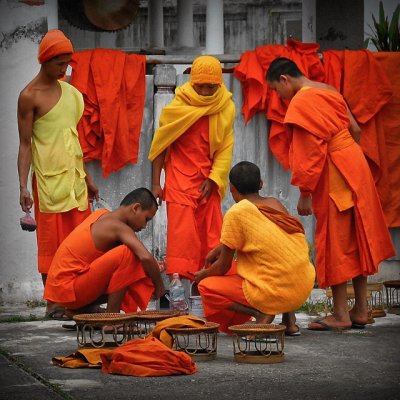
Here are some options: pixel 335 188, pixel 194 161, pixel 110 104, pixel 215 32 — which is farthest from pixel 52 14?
pixel 335 188

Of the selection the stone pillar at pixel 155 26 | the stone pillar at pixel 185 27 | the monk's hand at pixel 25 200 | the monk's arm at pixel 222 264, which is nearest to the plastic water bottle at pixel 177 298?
the monk's arm at pixel 222 264

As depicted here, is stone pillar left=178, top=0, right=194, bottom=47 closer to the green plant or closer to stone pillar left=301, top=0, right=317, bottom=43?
stone pillar left=301, top=0, right=317, bottom=43

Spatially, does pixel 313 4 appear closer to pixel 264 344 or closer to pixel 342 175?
pixel 342 175

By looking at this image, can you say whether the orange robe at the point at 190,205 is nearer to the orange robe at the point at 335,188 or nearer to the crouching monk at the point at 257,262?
the orange robe at the point at 335,188

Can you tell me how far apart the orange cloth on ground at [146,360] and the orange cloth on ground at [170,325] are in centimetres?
45

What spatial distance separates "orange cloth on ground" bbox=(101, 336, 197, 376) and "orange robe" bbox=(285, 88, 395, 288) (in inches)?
92.1

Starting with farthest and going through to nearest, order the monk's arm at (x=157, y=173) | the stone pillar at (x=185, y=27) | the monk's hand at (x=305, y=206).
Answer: the stone pillar at (x=185, y=27) → the monk's arm at (x=157, y=173) → the monk's hand at (x=305, y=206)

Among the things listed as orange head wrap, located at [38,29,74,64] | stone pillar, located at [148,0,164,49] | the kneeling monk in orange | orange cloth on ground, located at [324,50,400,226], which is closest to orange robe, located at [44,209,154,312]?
the kneeling monk in orange

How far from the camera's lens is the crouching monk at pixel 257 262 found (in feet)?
26.2

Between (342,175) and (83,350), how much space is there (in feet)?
8.81

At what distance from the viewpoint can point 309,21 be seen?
48.8ft

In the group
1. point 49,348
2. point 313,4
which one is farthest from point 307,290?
point 313,4

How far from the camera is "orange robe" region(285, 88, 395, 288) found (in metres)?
8.72

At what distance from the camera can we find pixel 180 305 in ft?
30.3
